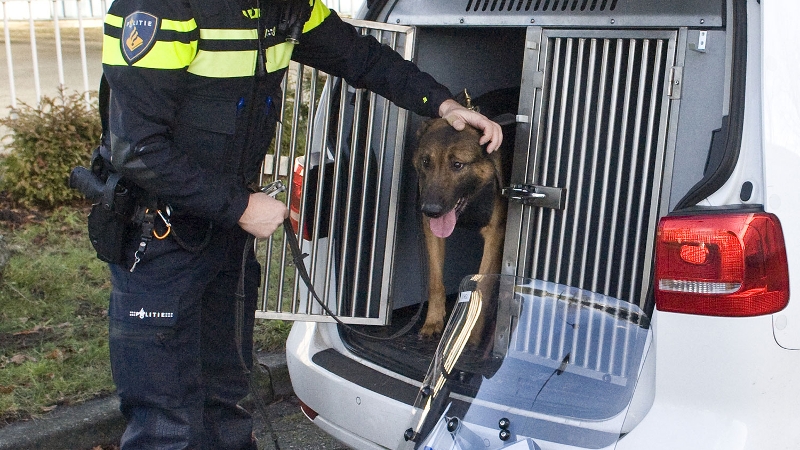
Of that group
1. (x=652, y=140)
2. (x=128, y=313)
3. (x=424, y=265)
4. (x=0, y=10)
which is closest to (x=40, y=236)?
(x=0, y=10)

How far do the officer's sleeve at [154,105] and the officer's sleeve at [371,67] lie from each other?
0.66 metres

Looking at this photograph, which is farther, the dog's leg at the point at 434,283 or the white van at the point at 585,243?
the dog's leg at the point at 434,283

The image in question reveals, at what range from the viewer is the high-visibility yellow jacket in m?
2.23

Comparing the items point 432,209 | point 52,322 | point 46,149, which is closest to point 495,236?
point 432,209

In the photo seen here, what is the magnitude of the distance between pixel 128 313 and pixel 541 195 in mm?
1302

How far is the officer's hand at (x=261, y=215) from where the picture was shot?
2443 millimetres

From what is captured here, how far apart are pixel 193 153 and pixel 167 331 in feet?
1.69

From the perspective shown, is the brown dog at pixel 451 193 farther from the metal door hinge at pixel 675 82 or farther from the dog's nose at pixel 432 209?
the metal door hinge at pixel 675 82

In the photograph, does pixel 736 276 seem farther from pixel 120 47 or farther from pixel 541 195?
pixel 120 47

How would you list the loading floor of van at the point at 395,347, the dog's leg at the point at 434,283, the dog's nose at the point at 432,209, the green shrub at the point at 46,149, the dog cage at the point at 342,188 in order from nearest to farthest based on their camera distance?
the loading floor of van at the point at 395,347 < the dog cage at the point at 342,188 < the dog's nose at the point at 432,209 < the dog's leg at the point at 434,283 < the green shrub at the point at 46,149

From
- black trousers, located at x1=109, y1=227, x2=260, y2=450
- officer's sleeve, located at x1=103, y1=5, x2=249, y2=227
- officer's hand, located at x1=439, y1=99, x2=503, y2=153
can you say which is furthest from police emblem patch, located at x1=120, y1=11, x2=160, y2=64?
officer's hand, located at x1=439, y1=99, x2=503, y2=153

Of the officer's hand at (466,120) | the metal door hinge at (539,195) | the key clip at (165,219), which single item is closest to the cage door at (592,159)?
the metal door hinge at (539,195)

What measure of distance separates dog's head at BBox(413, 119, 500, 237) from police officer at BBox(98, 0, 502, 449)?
1.87ft

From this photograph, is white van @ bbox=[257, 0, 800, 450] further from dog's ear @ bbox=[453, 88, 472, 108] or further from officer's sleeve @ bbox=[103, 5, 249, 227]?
officer's sleeve @ bbox=[103, 5, 249, 227]
